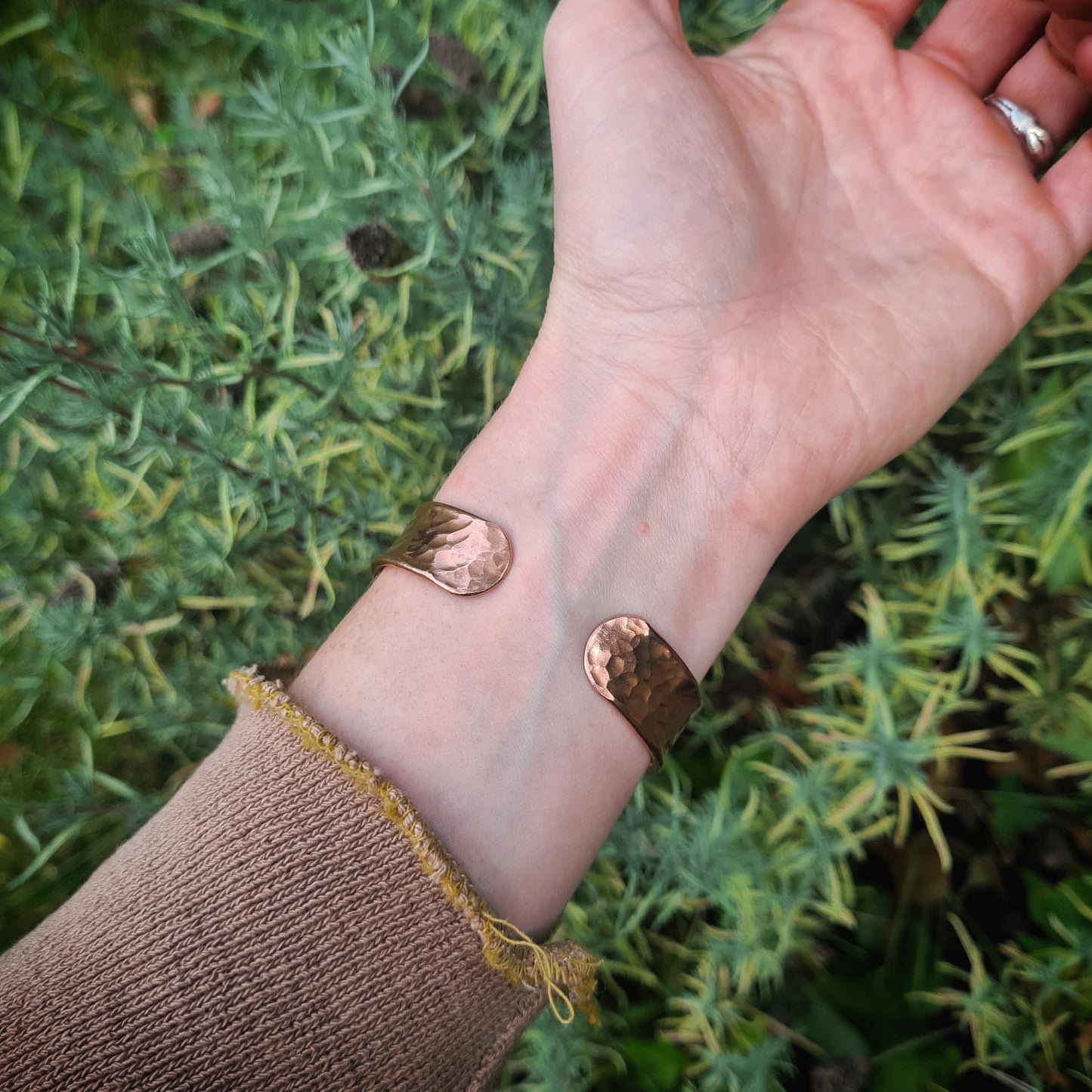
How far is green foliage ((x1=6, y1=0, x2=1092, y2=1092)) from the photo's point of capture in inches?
56.2

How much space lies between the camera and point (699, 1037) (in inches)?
59.0

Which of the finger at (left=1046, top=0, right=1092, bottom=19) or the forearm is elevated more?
the finger at (left=1046, top=0, right=1092, bottom=19)

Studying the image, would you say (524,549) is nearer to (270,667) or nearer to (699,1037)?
(270,667)

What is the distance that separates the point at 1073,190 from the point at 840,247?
47 centimetres

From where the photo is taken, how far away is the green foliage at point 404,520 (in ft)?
4.69

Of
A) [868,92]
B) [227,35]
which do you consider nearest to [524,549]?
[868,92]

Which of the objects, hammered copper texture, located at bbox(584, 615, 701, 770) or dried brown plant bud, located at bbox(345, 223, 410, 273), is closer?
hammered copper texture, located at bbox(584, 615, 701, 770)

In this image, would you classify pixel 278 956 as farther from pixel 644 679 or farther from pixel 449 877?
pixel 644 679

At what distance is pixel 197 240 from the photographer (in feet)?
5.23

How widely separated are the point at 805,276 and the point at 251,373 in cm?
123

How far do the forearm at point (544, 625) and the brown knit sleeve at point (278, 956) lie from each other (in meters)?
0.13

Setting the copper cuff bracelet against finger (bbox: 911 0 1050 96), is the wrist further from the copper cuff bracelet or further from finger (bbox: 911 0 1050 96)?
finger (bbox: 911 0 1050 96)

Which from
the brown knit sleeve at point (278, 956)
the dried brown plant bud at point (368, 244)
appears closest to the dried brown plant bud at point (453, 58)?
the dried brown plant bud at point (368, 244)

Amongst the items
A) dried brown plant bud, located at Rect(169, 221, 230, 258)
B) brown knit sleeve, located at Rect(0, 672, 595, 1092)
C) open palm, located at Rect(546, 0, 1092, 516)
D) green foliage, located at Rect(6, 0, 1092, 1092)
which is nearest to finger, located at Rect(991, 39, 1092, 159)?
open palm, located at Rect(546, 0, 1092, 516)
